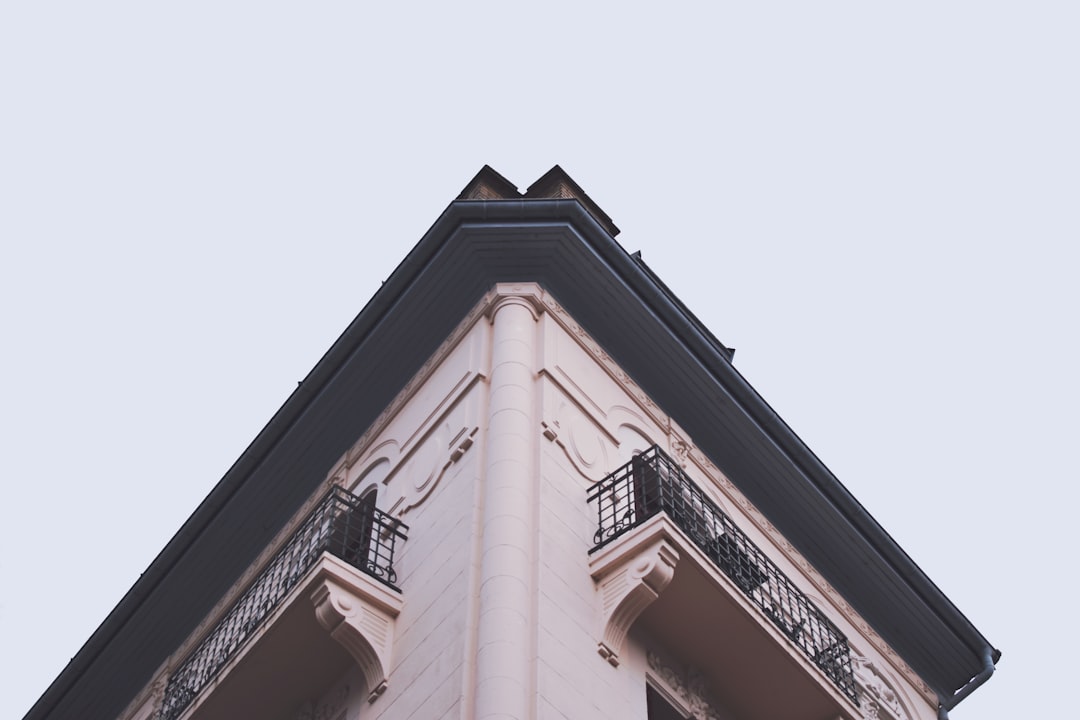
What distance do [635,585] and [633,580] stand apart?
0.06m

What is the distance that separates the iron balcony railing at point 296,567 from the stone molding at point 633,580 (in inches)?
80.7

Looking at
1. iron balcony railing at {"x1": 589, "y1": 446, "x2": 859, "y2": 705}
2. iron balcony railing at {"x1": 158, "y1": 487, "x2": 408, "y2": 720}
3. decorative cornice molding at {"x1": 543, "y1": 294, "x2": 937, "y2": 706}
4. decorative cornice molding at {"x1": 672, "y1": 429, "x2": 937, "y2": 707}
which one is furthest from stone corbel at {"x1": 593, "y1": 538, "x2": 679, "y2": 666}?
decorative cornice molding at {"x1": 672, "y1": 429, "x2": 937, "y2": 707}

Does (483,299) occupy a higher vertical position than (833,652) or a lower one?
higher

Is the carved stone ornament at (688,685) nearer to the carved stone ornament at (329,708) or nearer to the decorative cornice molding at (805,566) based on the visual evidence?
the carved stone ornament at (329,708)

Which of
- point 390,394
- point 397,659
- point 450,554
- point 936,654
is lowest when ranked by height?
point 397,659

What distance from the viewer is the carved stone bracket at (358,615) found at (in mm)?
13977

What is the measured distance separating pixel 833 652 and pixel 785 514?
2.85 metres

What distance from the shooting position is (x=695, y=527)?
1559 cm

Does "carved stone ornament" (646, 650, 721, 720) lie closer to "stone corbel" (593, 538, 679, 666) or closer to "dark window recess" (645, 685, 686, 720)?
Result: "dark window recess" (645, 685, 686, 720)

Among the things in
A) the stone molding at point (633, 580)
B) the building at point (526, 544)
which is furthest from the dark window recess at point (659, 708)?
the stone molding at point (633, 580)

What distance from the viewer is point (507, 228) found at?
17.3 meters

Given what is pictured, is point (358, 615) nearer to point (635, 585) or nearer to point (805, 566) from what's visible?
point (635, 585)

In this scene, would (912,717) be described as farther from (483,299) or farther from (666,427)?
(483,299)

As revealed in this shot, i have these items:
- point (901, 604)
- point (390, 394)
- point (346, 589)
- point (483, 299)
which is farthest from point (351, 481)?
point (901, 604)
